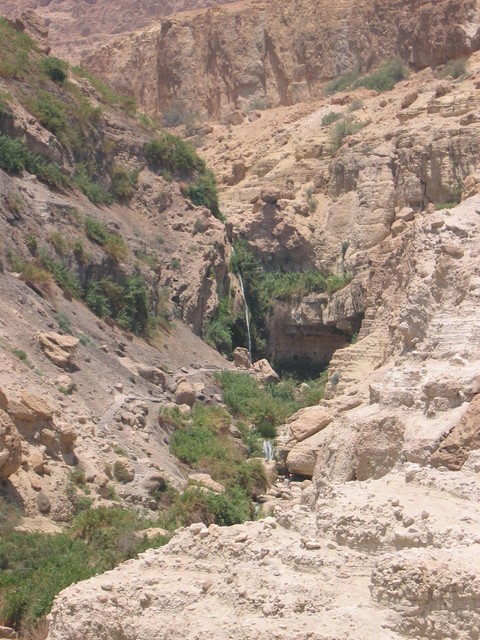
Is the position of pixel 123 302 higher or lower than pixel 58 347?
higher

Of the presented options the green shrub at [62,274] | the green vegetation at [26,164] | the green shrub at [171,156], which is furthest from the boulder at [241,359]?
the green shrub at [171,156]

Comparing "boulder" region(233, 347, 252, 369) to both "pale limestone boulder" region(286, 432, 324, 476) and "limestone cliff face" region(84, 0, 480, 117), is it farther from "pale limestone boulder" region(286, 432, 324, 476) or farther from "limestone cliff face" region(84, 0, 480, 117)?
"limestone cliff face" region(84, 0, 480, 117)

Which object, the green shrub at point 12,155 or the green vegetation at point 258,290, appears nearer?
the green shrub at point 12,155

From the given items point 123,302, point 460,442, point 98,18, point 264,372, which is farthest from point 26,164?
point 98,18

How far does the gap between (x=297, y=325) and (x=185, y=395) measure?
9692 millimetres

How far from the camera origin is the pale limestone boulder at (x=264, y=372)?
30344 mm

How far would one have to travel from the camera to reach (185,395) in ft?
83.5

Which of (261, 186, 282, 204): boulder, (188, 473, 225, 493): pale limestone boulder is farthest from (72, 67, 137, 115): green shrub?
(188, 473, 225, 493): pale limestone boulder

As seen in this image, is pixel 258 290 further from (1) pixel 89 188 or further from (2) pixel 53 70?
(2) pixel 53 70

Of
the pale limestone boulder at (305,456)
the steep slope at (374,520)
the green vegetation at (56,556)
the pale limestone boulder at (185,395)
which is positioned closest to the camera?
the steep slope at (374,520)

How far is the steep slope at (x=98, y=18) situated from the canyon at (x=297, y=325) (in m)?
20.8

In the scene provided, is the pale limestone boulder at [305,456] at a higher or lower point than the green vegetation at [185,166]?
lower

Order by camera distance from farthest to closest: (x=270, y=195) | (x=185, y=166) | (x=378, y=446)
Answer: (x=270, y=195) < (x=185, y=166) < (x=378, y=446)

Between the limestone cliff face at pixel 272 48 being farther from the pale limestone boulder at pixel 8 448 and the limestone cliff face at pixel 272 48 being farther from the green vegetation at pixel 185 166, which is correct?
the pale limestone boulder at pixel 8 448
